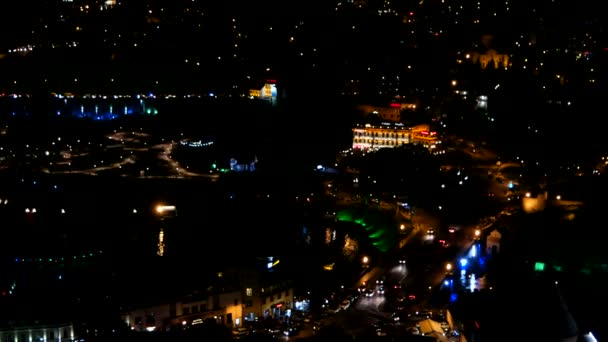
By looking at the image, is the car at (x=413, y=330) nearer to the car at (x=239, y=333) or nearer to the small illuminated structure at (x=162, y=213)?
the car at (x=239, y=333)

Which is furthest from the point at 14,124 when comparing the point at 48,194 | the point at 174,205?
the point at 174,205

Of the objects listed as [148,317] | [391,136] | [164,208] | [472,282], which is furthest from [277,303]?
[391,136]

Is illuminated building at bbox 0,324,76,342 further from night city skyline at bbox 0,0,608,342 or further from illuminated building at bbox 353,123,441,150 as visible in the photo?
illuminated building at bbox 353,123,441,150

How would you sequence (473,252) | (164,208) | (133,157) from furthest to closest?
(133,157)
(164,208)
(473,252)

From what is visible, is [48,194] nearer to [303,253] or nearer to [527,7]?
[303,253]

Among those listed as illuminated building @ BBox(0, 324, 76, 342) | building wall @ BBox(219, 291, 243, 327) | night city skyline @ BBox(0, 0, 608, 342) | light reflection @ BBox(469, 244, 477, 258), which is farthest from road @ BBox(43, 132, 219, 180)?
illuminated building @ BBox(0, 324, 76, 342)

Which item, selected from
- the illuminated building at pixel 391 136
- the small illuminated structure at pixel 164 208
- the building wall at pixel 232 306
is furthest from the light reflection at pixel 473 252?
the illuminated building at pixel 391 136

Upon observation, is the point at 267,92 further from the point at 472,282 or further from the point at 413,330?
the point at 413,330
